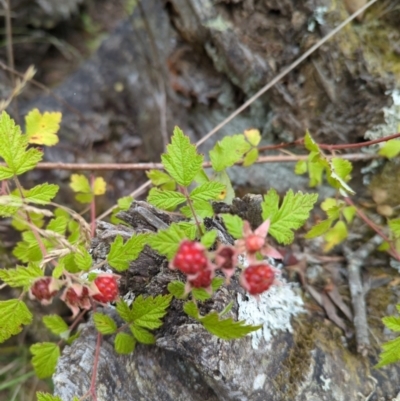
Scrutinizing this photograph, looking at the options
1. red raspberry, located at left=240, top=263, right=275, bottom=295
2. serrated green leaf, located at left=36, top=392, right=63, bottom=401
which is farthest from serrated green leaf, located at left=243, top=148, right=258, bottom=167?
serrated green leaf, located at left=36, top=392, right=63, bottom=401

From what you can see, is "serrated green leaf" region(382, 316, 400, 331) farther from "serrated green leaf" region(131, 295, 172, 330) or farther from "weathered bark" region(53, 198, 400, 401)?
"serrated green leaf" region(131, 295, 172, 330)

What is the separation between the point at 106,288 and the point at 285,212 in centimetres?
45

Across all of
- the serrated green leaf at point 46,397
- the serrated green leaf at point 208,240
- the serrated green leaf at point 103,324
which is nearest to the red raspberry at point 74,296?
the serrated green leaf at point 103,324

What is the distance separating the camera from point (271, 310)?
4.23 ft

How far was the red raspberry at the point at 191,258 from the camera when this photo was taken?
2.69 ft

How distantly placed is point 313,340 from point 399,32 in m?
1.13

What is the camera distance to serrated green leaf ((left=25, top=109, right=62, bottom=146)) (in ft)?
4.58

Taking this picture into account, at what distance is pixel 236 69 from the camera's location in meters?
1.72

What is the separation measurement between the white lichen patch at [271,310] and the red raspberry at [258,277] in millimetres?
302

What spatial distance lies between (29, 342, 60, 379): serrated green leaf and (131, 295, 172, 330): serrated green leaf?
1.10ft

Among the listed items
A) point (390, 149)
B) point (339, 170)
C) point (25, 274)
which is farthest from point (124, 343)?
point (390, 149)

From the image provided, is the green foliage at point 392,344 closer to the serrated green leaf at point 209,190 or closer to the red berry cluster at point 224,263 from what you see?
the red berry cluster at point 224,263

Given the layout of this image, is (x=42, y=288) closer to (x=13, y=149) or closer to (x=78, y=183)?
(x=13, y=149)

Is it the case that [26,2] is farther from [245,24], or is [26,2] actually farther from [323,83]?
[323,83]
